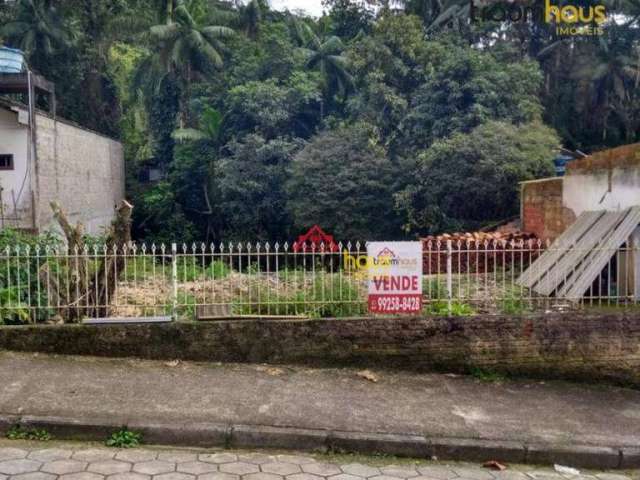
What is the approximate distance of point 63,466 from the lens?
14.6 ft

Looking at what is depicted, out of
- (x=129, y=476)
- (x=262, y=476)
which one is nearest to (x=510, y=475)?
(x=262, y=476)

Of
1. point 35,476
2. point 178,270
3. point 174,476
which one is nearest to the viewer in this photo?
point 35,476

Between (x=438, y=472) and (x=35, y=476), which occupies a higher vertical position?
(x=35, y=476)

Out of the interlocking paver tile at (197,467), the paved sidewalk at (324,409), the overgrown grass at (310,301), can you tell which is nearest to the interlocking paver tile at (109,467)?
the interlocking paver tile at (197,467)

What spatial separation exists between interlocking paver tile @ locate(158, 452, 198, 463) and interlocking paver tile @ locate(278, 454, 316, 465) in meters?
0.64

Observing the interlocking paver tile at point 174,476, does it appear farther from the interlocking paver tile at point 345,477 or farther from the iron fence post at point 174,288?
the iron fence post at point 174,288

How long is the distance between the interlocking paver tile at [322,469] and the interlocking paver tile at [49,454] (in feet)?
5.67

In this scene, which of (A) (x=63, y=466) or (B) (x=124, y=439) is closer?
(A) (x=63, y=466)

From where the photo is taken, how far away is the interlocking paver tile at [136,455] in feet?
15.2

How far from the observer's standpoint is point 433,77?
2072 cm

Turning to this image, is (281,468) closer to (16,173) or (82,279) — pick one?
(82,279)

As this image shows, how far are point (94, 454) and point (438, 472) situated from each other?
252 cm

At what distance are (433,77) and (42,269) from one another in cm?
→ 1622

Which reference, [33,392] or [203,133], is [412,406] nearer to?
[33,392]
